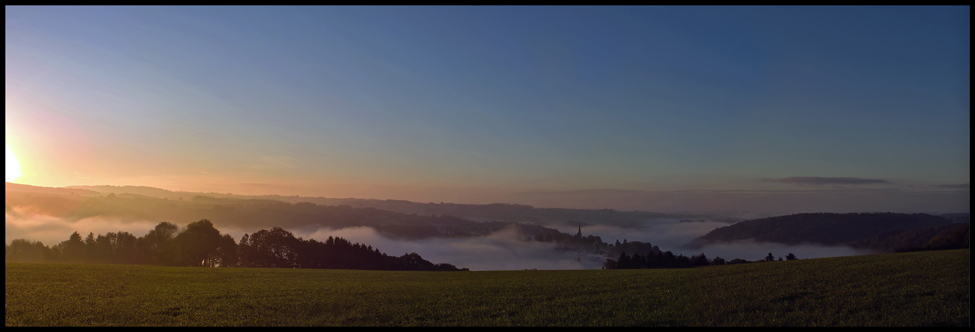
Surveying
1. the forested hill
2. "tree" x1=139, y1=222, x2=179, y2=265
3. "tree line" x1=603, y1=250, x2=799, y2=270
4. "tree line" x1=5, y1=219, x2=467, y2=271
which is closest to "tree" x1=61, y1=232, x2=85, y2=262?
"tree line" x1=5, y1=219, x2=467, y2=271

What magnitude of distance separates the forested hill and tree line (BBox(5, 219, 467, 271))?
299 feet

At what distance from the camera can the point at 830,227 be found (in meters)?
113

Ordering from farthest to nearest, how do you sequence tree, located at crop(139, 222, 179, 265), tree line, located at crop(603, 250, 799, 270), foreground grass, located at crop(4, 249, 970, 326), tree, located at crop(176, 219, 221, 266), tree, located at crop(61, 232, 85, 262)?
1. tree, located at crop(61, 232, 85, 262)
2. tree, located at crop(139, 222, 179, 265)
3. tree, located at crop(176, 219, 221, 266)
4. tree line, located at crop(603, 250, 799, 270)
5. foreground grass, located at crop(4, 249, 970, 326)

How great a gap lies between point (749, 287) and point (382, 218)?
185143 mm

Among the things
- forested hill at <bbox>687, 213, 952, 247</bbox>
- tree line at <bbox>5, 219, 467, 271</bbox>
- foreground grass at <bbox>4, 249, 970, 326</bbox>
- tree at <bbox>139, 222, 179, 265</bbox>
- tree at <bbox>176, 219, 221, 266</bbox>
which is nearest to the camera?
foreground grass at <bbox>4, 249, 970, 326</bbox>

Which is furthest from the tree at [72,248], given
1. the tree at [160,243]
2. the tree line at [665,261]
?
the tree line at [665,261]

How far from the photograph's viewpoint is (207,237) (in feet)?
225

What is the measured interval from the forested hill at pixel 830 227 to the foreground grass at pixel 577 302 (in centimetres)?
10595

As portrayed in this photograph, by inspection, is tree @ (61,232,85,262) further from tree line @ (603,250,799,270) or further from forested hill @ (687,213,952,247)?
forested hill @ (687,213,952,247)

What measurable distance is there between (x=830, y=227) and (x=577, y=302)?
412ft

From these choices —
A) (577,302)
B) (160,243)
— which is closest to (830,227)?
(577,302)

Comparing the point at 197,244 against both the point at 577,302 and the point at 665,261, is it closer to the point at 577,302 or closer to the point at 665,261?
the point at 665,261

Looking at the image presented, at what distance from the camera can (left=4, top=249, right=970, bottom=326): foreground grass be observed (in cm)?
1310

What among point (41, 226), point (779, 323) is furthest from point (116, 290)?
point (41, 226)
